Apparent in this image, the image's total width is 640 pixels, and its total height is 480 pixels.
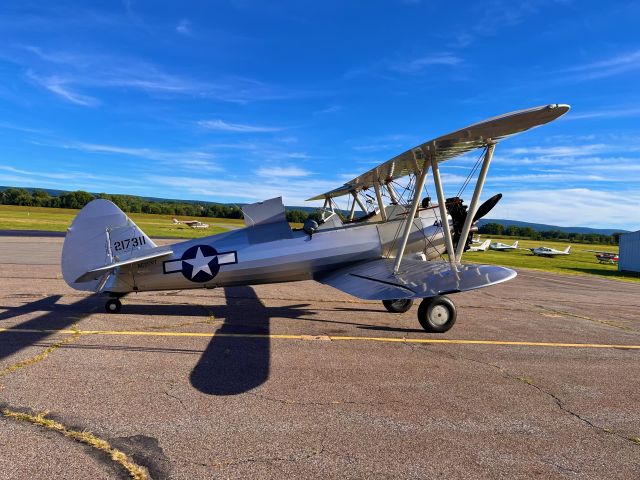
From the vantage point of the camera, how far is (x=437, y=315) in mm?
8375

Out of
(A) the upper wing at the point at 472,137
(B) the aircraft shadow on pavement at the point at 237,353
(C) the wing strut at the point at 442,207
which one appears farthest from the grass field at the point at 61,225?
(C) the wing strut at the point at 442,207

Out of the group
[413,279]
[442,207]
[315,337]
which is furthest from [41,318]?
[442,207]

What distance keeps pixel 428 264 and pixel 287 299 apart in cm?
471

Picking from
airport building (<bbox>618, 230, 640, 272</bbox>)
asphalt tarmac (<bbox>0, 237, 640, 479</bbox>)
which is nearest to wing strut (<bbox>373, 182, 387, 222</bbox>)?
asphalt tarmac (<bbox>0, 237, 640, 479</bbox>)

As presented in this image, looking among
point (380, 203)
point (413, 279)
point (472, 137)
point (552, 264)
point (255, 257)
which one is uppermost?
point (472, 137)

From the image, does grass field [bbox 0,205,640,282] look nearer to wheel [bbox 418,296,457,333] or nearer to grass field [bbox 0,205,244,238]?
grass field [bbox 0,205,244,238]

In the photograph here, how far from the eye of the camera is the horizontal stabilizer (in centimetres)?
812

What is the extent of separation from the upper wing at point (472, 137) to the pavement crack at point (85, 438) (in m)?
6.73

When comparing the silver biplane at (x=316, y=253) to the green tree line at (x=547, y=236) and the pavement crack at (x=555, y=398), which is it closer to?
the pavement crack at (x=555, y=398)

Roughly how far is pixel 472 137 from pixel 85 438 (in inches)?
287

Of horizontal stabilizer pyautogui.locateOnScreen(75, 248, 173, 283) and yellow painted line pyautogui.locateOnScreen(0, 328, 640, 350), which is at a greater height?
horizontal stabilizer pyautogui.locateOnScreen(75, 248, 173, 283)

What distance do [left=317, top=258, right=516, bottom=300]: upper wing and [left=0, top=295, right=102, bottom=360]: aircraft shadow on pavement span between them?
17.3 ft

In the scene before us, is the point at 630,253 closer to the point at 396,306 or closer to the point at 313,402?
the point at 396,306

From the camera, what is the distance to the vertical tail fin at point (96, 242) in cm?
866
